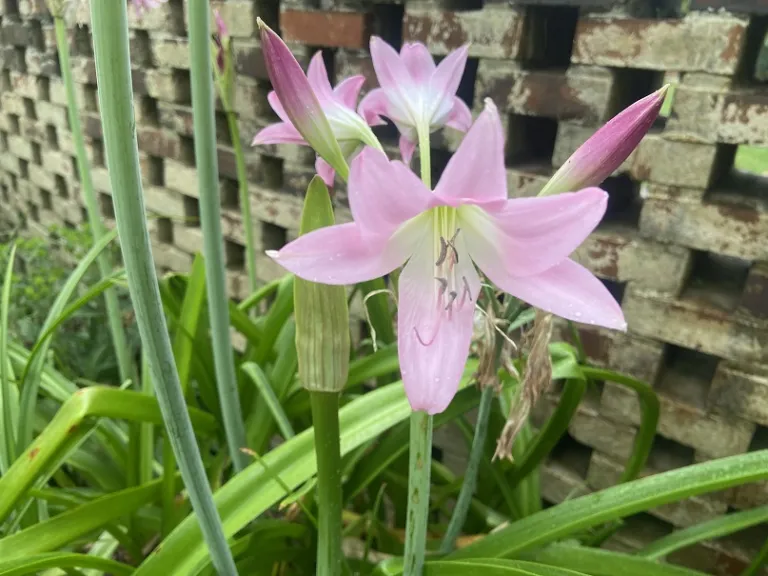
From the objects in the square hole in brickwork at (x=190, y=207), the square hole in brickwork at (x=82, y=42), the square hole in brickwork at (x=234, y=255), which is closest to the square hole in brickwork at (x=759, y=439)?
the square hole in brickwork at (x=234, y=255)

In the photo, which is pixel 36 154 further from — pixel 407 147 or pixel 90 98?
pixel 407 147

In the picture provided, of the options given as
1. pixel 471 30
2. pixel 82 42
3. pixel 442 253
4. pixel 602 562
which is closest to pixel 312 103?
pixel 442 253

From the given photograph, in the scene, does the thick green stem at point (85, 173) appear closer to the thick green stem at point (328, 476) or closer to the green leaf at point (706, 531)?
the thick green stem at point (328, 476)

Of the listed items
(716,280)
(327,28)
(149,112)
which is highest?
(327,28)

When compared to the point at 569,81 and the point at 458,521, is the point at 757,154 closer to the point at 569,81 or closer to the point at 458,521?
the point at 569,81

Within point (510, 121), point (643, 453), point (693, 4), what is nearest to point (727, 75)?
point (693, 4)
